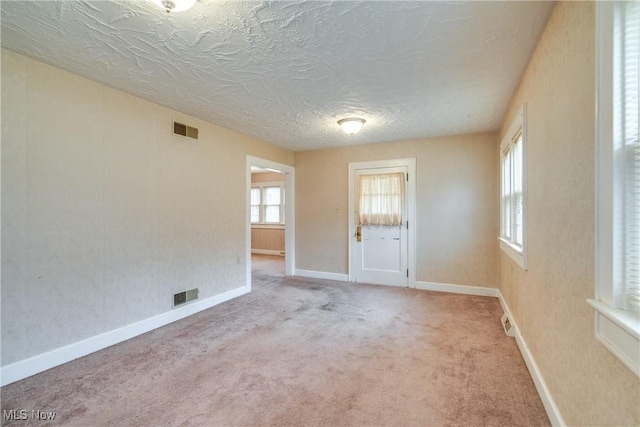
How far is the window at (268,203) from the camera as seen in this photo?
8758 mm

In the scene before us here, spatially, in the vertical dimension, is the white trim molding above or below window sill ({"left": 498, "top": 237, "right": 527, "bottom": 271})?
below

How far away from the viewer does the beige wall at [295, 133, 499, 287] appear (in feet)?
14.4

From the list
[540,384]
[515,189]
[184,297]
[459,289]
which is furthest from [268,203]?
[540,384]

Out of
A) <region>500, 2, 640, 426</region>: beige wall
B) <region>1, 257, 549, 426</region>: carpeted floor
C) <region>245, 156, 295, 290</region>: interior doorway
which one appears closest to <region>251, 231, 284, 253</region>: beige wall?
<region>245, 156, 295, 290</region>: interior doorway

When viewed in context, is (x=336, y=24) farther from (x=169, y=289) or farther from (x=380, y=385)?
(x=169, y=289)

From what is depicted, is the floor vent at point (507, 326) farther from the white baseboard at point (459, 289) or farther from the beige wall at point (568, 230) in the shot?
the white baseboard at point (459, 289)

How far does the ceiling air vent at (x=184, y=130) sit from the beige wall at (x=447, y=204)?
8.30 ft

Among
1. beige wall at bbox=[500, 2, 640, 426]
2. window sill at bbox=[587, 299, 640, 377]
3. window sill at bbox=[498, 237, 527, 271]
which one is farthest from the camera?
window sill at bbox=[498, 237, 527, 271]

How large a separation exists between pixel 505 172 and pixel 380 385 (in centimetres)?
313

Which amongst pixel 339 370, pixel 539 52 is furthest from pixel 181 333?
pixel 539 52

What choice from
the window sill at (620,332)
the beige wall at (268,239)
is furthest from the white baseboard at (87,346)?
the beige wall at (268,239)

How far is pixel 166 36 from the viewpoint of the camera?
6.51 ft

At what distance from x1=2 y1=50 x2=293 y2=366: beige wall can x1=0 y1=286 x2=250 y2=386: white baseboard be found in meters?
0.06

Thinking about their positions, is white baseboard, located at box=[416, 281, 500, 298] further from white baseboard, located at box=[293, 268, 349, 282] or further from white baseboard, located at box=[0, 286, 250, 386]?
white baseboard, located at box=[0, 286, 250, 386]
